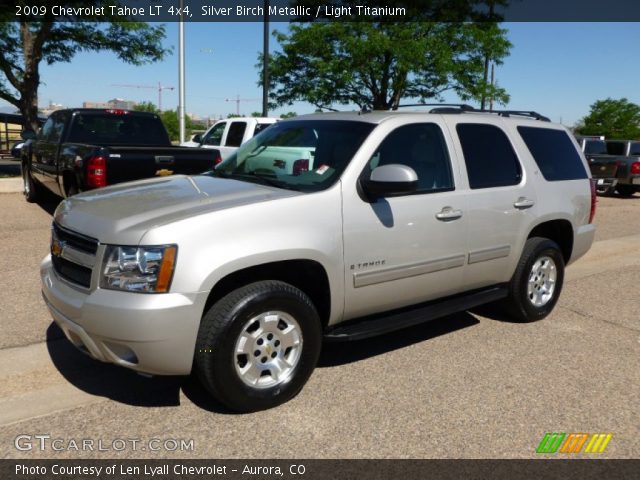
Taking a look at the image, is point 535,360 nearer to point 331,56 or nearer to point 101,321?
point 101,321

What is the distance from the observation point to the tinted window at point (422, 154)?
163 inches

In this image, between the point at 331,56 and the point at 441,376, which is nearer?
the point at 441,376

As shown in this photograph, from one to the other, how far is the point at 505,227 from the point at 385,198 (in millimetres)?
1372

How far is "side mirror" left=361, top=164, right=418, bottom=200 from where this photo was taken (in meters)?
3.64

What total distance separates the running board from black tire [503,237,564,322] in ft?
0.69

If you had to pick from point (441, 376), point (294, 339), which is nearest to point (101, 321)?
point (294, 339)

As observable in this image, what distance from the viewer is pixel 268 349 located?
347cm

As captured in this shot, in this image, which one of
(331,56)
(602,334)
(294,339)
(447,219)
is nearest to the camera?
(294,339)

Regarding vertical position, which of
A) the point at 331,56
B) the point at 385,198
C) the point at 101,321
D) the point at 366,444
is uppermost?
the point at 331,56

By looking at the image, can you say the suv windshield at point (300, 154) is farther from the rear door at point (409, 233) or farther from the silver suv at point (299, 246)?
the rear door at point (409, 233)

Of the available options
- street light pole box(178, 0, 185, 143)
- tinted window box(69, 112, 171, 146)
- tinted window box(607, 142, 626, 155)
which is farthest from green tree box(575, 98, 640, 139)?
tinted window box(69, 112, 171, 146)

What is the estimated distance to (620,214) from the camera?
13812mm

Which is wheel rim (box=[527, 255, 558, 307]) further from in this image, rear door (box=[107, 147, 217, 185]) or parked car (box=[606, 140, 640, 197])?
parked car (box=[606, 140, 640, 197])

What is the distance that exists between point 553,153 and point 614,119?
149 feet
